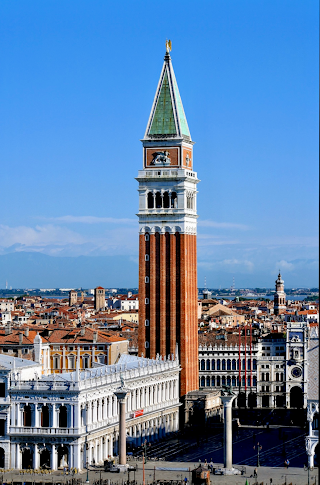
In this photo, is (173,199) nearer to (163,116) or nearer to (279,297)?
(163,116)

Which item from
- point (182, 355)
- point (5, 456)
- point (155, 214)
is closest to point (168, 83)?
point (155, 214)

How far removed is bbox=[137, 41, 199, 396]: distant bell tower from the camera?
109000mm

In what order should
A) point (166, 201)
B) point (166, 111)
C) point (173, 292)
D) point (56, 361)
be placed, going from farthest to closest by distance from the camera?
point (56, 361)
point (166, 111)
point (166, 201)
point (173, 292)

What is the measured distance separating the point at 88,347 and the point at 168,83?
2611cm

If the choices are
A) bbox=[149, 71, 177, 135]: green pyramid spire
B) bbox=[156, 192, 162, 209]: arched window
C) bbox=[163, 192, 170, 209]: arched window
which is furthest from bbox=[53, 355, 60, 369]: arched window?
bbox=[149, 71, 177, 135]: green pyramid spire

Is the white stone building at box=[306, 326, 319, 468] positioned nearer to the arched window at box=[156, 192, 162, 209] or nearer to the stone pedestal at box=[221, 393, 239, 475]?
the stone pedestal at box=[221, 393, 239, 475]

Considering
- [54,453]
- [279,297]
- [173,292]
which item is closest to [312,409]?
[54,453]

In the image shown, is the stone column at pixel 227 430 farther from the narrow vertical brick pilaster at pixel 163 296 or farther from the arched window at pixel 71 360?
the arched window at pixel 71 360

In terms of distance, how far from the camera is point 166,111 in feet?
363

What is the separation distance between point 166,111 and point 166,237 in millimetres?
11118

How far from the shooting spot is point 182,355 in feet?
357

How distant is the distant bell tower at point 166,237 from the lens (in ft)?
358

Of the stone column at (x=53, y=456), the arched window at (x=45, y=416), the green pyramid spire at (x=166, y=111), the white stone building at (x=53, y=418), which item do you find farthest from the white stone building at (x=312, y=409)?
the green pyramid spire at (x=166, y=111)

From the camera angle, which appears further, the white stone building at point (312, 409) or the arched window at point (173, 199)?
the arched window at point (173, 199)
